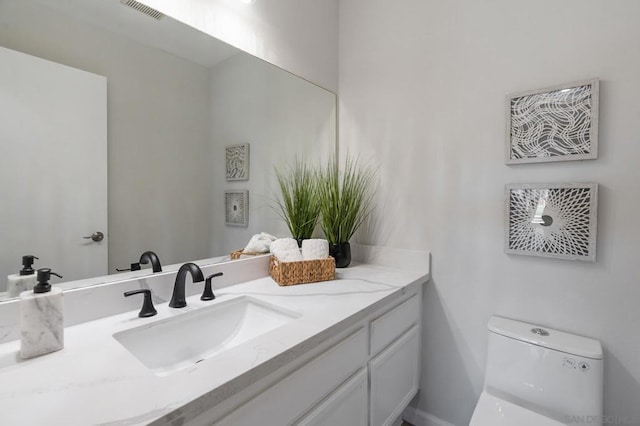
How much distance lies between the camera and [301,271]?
1.36 metres

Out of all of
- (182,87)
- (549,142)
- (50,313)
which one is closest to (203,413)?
(50,313)

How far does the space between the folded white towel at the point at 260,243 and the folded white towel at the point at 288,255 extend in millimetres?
86

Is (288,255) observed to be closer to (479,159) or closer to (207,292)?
(207,292)

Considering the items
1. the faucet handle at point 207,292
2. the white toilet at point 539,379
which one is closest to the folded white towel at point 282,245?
the faucet handle at point 207,292

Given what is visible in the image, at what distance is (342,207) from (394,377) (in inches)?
33.3

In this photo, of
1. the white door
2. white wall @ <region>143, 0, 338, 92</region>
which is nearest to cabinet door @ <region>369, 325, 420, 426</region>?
the white door

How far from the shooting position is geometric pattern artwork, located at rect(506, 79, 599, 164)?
3.74 ft

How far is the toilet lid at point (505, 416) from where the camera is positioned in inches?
41.6

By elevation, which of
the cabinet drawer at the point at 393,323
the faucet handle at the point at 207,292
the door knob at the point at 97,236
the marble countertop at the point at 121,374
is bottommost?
the cabinet drawer at the point at 393,323

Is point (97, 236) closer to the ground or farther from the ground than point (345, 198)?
closer to the ground

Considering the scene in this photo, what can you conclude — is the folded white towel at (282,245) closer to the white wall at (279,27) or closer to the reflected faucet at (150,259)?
the reflected faucet at (150,259)

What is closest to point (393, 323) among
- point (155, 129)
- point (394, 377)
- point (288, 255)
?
point (394, 377)

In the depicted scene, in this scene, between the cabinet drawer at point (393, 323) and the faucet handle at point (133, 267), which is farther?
the cabinet drawer at point (393, 323)

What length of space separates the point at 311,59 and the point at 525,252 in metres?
1.47
